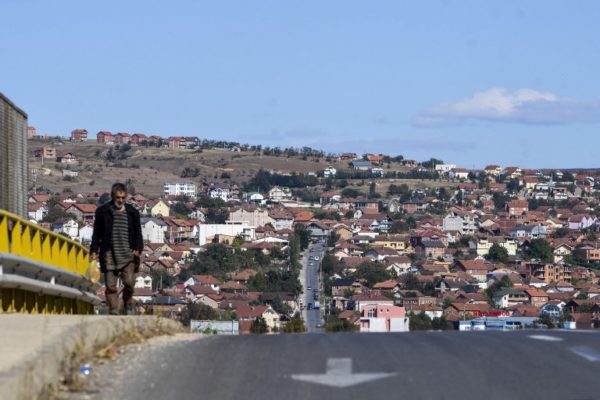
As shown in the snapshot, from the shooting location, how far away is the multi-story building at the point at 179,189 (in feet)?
582

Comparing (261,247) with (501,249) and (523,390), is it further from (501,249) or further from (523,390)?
(523,390)

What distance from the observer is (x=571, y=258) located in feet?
434

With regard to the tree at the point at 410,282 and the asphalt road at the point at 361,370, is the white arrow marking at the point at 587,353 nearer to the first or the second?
the asphalt road at the point at 361,370

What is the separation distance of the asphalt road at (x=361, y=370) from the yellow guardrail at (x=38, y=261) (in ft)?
11.0

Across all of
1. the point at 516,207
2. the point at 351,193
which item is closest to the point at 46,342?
the point at 516,207

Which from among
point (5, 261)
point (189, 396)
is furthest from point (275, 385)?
point (5, 261)

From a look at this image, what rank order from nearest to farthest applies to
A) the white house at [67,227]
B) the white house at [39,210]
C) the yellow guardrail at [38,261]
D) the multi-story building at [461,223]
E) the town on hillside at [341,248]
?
the yellow guardrail at [38,261]
the town on hillside at [341,248]
the white house at [67,227]
the white house at [39,210]
the multi-story building at [461,223]

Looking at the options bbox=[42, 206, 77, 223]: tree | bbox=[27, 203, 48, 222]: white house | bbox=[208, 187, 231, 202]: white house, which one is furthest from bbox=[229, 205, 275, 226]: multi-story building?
bbox=[42, 206, 77, 223]: tree

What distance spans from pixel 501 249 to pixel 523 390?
5164 inches

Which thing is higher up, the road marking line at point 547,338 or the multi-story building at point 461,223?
the road marking line at point 547,338

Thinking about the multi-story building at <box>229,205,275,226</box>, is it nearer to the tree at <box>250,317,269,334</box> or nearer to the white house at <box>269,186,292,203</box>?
the white house at <box>269,186,292,203</box>

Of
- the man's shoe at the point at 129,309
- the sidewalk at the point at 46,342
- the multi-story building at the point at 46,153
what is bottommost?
the man's shoe at the point at 129,309

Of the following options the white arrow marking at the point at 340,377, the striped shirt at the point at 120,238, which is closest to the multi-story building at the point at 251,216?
the striped shirt at the point at 120,238

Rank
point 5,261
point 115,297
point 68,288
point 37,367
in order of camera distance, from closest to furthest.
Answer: point 37,367
point 5,261
point 115,297
point 68,288
